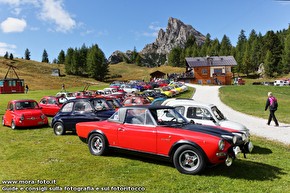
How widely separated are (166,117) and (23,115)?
9.70m

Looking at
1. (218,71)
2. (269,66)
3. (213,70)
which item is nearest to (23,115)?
(213,70)

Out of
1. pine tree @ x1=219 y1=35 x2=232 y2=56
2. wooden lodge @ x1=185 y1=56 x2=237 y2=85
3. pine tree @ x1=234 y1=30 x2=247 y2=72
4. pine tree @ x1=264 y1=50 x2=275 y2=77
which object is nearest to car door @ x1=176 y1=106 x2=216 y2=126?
wooden lodge @ x1=185 y1=56 x2=237 y2=85

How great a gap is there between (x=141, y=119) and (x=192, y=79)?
228 ft

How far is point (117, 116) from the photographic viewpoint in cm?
875

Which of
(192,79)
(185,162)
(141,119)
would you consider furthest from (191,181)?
(192,79)

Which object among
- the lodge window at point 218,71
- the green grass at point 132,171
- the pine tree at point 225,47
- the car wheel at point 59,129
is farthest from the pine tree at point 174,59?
the green grass at point 132,171

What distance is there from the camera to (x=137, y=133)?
7.89 m

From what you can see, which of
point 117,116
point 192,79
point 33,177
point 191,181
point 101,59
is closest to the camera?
point 191,181

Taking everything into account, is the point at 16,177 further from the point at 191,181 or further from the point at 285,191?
the point at 285,191

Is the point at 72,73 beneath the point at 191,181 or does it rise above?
above

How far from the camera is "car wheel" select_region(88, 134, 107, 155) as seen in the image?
28.7 feet

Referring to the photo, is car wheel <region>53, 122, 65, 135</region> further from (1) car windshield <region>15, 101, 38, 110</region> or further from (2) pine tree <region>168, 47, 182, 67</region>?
(2) pine tree <region>168, 47, 182, 67</region>

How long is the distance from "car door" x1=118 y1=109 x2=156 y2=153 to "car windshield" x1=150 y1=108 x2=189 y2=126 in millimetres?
219

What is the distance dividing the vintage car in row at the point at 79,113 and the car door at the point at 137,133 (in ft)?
12.1
